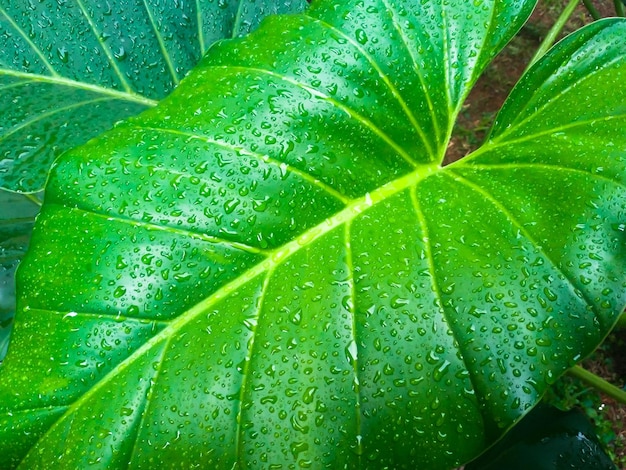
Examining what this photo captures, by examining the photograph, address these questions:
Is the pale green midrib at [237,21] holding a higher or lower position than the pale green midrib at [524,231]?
higher

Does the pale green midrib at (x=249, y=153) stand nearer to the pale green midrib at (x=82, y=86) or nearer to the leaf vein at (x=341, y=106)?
the leaf vein at (x=341, y=106)

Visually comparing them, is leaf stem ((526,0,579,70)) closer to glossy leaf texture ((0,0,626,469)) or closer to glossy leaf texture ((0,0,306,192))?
glossy leaf texture ((0,0,626,469))

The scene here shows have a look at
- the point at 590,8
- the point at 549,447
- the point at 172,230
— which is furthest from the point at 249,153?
the point at 590,8

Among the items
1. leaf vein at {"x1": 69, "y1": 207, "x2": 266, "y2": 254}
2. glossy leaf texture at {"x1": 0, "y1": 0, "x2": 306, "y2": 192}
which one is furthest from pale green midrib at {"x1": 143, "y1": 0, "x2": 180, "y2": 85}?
leaf vein at {"x1": 69, "y1": 207, "x2": 266, "y2": 254}

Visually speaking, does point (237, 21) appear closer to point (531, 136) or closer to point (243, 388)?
point (531, 136)

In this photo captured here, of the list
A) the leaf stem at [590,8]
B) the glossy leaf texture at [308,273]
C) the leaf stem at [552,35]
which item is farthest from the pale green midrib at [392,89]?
the leaf stem at [590,8]

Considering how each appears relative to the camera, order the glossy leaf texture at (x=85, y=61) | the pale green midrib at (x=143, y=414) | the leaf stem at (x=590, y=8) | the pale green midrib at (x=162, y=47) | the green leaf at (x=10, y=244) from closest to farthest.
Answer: the pale green midrib at (x=143, y=414) → the glossy leaf texture at (x=85, y=61) → the pale green midrib at (x=162, y=47) → the green leaf at (x=10, y=244) → the leaf stem at (x=590, y=8)

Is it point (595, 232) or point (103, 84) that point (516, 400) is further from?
point (103, 84)
